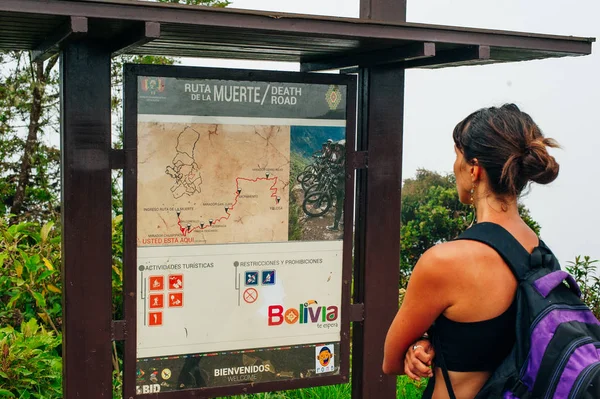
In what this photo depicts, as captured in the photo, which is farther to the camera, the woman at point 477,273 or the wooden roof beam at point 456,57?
the wooden roof beam at point 456,57

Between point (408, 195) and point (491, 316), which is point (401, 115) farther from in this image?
point (408, 195)

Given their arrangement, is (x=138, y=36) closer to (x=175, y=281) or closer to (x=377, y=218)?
(x=175, y=281)

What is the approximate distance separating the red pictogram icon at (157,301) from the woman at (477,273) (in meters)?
1.45

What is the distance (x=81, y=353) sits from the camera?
3.68m

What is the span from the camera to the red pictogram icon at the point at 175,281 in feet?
12.5

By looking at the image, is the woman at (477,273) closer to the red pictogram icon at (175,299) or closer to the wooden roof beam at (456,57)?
the wooden roof beam at (456,57)

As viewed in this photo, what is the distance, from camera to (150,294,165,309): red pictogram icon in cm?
378

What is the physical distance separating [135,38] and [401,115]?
1.51 meters

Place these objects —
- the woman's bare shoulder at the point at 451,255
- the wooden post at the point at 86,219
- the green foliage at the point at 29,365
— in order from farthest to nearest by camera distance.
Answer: the green foliage at the point at 29,365, the wooden post at the point at 86,219, the woman's bare shoulder at the point at 451,255

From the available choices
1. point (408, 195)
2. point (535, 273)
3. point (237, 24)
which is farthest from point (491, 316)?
point (408, 195)

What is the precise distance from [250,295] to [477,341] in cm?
167

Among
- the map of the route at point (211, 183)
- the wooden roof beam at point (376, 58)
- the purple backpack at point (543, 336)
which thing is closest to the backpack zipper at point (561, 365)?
the purple backpack at point (543, 336)

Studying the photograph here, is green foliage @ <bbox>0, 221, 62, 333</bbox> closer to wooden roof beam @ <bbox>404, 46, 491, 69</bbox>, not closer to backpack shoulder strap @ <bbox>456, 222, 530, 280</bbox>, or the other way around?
wooden roof beam @ <bbox>404, 46, 491, 69</bbox>

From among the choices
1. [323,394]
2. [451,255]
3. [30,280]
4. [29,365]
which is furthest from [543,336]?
[30,280]
